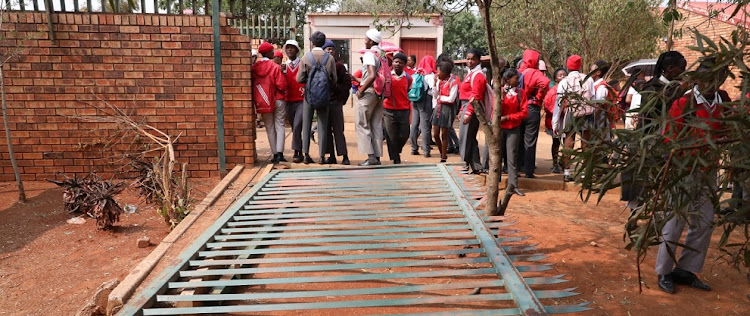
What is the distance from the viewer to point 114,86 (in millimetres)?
6602

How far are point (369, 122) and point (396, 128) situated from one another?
439 millimetres

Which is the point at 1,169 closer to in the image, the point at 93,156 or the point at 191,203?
the point at 93,156

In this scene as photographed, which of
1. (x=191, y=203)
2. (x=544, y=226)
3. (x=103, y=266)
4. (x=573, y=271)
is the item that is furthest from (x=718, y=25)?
(x=103, y=266)

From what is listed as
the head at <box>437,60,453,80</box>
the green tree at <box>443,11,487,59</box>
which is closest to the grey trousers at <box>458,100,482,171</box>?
the head at <box>437,60,453,80</box>

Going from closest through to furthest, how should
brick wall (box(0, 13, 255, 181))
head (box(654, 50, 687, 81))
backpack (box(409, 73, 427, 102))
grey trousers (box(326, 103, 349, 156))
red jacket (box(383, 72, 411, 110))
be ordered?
head (box(654, 50, 687, 81)), brick wall (box(0, 13, 255, 181)), grey trousers (box(326, 103, 349, 156)), red jacket (box(383, 72, 411, 110)), backpack (box(409, 73, 427, 102))

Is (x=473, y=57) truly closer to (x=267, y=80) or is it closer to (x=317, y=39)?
(x=317, y=39)

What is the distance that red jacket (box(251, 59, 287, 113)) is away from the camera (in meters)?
6.99

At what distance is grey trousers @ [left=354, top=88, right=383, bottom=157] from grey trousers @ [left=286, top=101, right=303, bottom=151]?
0.79 m

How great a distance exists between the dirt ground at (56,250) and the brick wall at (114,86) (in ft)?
1.62

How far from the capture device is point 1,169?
677 cm

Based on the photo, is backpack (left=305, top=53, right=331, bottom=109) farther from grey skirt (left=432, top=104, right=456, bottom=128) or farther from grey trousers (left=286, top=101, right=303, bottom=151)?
grey skirt (left=432, top=104, right=456, bottom=128)

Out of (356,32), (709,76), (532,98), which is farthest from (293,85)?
(356,32)

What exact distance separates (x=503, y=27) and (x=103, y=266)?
16.0 metres

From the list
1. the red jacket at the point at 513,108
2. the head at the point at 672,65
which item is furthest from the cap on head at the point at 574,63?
the head at the point at 672,65
